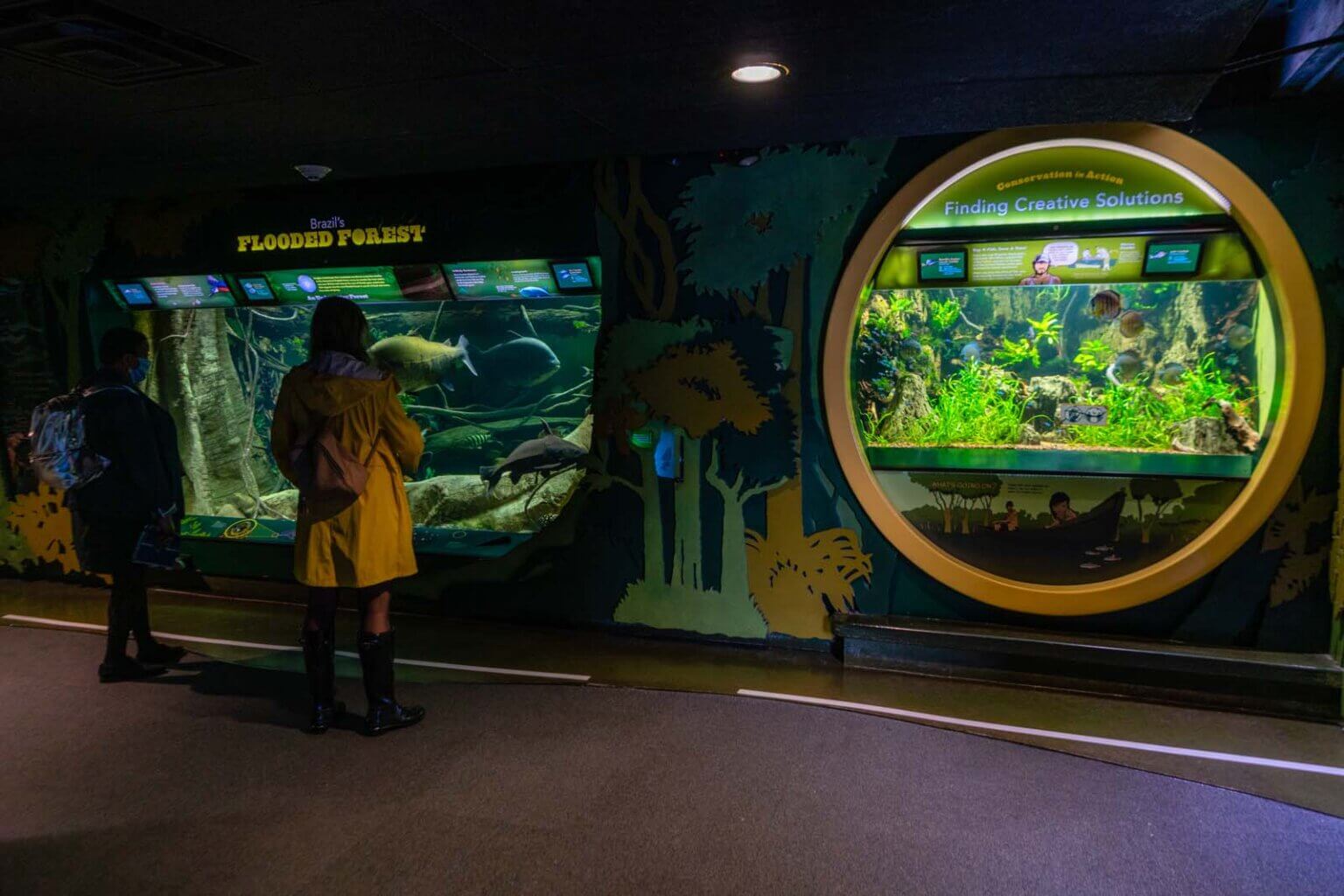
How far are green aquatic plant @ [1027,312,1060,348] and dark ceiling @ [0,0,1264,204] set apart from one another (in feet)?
3.04

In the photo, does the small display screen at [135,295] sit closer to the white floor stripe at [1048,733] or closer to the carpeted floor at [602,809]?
the carpeted floor at [602,809]

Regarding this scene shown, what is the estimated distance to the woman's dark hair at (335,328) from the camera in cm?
347

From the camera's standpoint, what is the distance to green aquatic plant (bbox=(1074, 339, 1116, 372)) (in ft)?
13.6

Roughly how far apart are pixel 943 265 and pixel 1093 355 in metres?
0.86

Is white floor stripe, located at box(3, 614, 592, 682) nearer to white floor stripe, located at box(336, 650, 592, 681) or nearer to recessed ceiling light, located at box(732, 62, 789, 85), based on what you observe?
white floor stripe, located at box(336, 650, 592, 681)

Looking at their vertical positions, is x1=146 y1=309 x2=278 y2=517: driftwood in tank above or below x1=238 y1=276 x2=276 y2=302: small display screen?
below

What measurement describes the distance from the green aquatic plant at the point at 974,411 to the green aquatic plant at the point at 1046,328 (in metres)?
0.24

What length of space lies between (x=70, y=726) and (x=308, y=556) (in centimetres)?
149

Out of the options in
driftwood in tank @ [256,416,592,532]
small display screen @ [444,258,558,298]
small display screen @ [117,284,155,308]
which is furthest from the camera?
small display screen @ [117,284,155,308]

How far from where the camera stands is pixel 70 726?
149 inches

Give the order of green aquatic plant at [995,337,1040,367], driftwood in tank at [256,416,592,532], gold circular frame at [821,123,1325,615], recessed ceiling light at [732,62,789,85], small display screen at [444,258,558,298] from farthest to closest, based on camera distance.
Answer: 1. driftwood in tank at [256,416,592,532]
2. small display screen at [444,258,558,298]
3. green aquatic plant at [995,337,1040,367]
4. gold circular frame at [821,123,1325,615]
5. recessed ceiling light at [732,62,789,85]

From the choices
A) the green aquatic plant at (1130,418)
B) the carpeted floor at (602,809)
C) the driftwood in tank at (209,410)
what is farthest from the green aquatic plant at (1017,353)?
the driftwood in tank at (209,410)

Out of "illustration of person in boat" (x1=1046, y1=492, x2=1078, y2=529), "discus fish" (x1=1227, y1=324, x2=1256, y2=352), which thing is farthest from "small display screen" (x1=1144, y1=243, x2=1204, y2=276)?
"illustration of person in boat" (x1=1046, y1=492, x2=1078, y2=529)

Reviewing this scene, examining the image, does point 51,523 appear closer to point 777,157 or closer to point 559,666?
point 559,666
